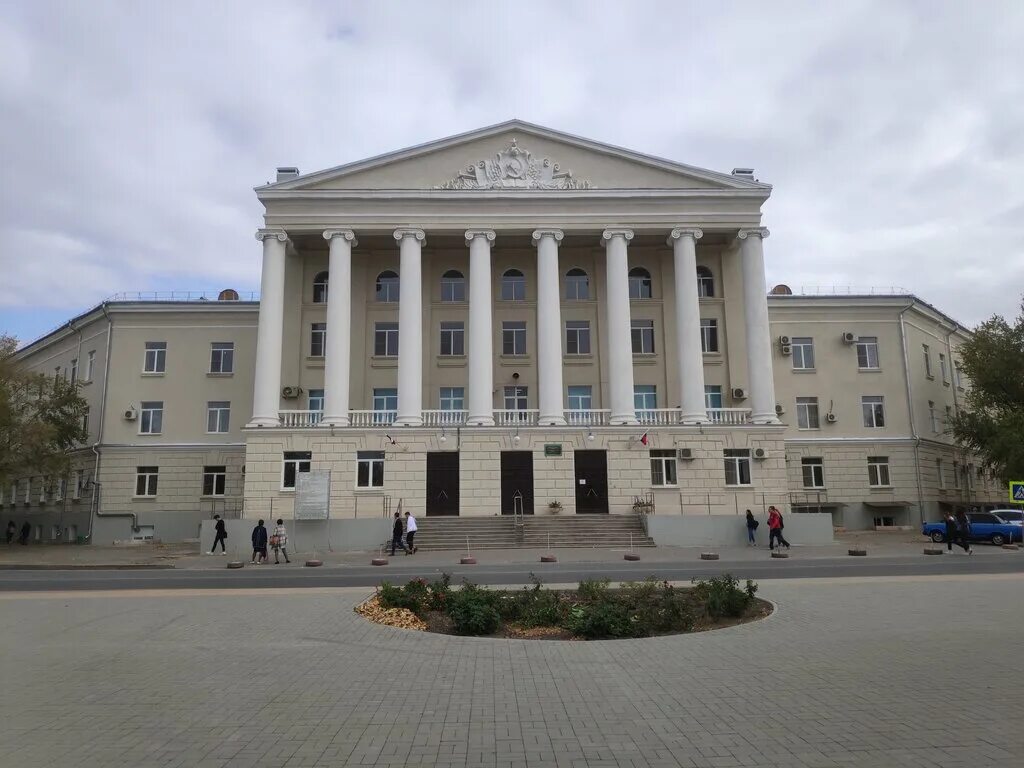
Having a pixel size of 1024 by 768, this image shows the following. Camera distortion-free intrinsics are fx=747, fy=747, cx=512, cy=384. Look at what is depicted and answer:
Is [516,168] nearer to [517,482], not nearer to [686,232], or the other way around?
[686,232]

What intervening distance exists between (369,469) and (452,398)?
6805 mm

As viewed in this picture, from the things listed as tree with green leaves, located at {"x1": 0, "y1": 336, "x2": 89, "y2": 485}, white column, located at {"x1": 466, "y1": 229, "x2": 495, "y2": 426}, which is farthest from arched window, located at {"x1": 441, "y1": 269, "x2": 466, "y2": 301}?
tree with green leaves, located at {"x1": 0, "y1": 336, "x2": 89, "y2": 485}

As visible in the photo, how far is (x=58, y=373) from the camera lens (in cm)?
5003

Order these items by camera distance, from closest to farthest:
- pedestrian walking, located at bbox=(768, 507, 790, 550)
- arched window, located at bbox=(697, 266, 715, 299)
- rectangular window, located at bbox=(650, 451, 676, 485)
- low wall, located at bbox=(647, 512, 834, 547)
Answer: pedestrian walking, located at bbox=(768, 507, 790, 550), low wall, located at bbox=(647, 512, 834, 547), rectangular window, located at bbox=(650, 451, 676, 485), arched window, located at bbox=(697, 266, 715, 299)

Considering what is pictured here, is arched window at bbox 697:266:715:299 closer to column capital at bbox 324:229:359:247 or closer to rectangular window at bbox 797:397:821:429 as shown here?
rectangular window at bbox 797:397:821:429

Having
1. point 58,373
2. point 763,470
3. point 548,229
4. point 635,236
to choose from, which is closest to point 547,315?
point 548,229

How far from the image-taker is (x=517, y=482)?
35.4 metres

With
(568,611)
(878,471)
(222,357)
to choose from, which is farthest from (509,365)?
(568,611)

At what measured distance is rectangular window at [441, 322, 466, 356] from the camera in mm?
40562

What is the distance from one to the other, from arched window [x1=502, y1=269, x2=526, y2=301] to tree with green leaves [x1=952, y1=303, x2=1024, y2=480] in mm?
26109

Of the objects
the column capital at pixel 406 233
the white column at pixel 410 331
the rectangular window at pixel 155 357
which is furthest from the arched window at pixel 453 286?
the rectangular window at pixel 155 357

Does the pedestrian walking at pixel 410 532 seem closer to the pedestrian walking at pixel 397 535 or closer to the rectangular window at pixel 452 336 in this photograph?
the pedestrian walking at pixel 397 535

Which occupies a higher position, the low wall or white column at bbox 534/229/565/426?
white column at bbox 534/229/565/426

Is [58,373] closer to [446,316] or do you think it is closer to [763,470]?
[446,316]
